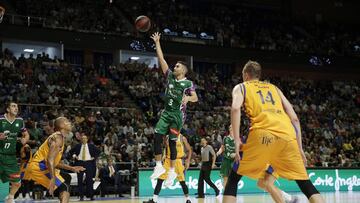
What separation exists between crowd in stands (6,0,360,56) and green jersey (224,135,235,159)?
16.2 meters

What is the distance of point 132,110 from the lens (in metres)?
24.1

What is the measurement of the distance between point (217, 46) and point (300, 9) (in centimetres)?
1183

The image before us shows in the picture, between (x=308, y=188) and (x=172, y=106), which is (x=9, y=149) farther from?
(x=308, y=188)

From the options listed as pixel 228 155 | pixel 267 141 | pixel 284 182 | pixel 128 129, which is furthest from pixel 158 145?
pixel 128 129

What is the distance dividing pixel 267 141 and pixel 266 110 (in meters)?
0.39

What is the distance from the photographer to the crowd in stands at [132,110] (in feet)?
67.5

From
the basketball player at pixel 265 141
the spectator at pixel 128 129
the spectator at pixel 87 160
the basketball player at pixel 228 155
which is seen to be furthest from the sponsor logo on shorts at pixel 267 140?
the spectator at pixel 128 129

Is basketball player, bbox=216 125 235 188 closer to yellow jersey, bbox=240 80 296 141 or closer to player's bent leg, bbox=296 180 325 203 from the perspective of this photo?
yellow jersey, bbox=240 80 296 141

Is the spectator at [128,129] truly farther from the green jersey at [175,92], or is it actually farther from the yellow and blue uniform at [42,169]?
the yellow and blue uniform at [42,169]

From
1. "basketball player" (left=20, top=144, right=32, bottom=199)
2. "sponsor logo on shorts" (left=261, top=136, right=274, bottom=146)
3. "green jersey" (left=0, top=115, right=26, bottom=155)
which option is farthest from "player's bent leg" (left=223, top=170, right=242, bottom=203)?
"basketball player" (left=20, top=144, right=32, bottom=199)

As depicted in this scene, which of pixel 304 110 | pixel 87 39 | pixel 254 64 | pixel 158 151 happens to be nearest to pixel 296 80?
pixel 304 110

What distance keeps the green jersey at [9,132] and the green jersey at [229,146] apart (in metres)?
5.00

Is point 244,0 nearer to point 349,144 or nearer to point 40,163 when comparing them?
point 349,144

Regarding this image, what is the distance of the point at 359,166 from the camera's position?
2458cm
